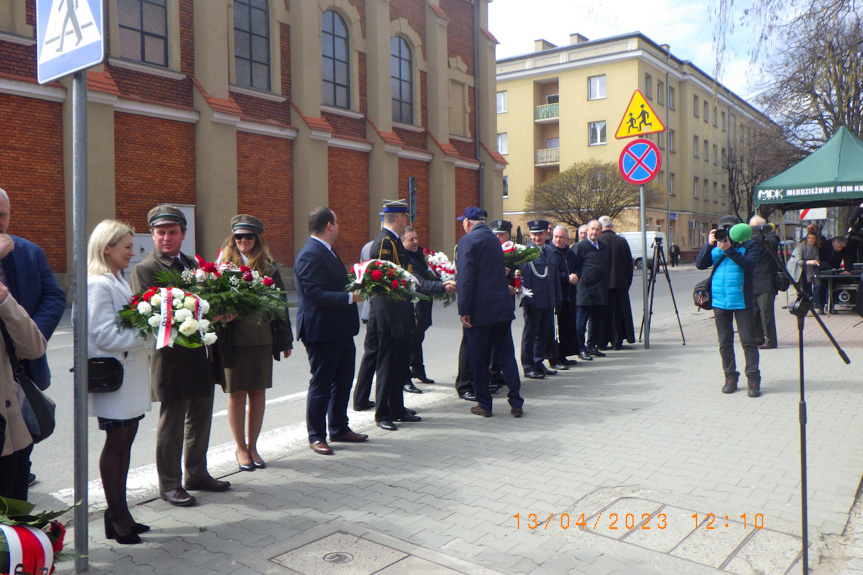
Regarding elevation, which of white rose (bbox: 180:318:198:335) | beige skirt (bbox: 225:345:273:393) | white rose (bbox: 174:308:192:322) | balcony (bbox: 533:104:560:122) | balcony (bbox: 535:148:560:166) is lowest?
beige skirt (bbox: 225:345:273:393)

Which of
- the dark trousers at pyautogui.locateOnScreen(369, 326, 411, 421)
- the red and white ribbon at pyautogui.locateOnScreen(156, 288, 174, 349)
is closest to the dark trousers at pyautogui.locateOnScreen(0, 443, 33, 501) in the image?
the red and white ribbon at pyautogui.locateOnScreen(156, 288, 174, 349)

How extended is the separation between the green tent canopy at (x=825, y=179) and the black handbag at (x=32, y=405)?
1132cm

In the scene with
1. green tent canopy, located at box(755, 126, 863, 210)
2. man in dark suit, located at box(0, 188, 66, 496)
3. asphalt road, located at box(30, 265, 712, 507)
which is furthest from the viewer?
green tent canopy, located at box(755, 126, 863, 210)

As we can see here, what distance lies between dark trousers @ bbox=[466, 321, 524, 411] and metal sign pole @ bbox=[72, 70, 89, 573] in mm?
3947

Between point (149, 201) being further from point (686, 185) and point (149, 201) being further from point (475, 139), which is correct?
point (686, 185)

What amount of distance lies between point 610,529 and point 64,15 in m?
3.88

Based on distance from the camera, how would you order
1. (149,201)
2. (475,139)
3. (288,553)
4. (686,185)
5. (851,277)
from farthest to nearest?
(686,185), (475,139), (149,201), (851,277), (288,553)

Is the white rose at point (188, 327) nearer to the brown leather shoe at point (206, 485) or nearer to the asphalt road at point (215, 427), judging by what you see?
the asphalt road at point (215, 427)

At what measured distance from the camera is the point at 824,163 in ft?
39.3

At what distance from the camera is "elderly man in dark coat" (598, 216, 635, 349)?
10734 millimetres

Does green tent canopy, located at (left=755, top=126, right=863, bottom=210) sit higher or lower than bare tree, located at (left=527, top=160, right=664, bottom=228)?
lower

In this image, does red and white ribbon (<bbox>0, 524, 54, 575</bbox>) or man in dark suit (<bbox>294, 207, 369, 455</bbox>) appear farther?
man in dark suit (<bbox>294, 207, 369, 455</bbox>)

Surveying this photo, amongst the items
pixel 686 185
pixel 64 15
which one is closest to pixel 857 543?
pixel 64 15

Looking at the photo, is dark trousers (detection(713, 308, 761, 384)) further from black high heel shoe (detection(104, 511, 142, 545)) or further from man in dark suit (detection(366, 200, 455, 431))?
black high heel shoe (detection(104, 511, 142, 545))
